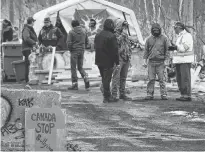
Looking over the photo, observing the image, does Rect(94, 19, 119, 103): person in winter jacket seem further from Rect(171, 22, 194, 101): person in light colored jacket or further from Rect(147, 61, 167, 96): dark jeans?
Rect(171, 22, 194, 101): person in light colored jacket

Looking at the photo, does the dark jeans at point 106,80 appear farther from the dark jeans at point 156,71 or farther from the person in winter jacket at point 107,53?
the dark jeans at point 156,71

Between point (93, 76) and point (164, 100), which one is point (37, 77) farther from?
point (164, 100)

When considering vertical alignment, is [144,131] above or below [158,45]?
below

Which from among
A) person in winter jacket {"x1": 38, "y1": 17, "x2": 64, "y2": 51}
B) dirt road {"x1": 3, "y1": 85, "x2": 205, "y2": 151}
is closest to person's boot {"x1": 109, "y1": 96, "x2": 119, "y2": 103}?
dirt road {"x1": 3, "y1": 85, "x2": 205, "y2": 151}

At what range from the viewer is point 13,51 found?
24.9 metres

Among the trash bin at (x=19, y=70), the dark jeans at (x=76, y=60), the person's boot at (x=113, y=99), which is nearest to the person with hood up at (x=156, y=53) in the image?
the person's boot at (x=113, y=99)

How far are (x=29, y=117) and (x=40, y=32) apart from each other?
13.9 m

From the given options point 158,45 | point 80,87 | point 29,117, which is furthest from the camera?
point 80,87

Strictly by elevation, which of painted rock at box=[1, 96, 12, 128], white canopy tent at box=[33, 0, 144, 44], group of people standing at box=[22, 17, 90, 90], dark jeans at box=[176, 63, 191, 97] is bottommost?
dark jeans at box=[176, 63, 191, 97]

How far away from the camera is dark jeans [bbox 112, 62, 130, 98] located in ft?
53.1

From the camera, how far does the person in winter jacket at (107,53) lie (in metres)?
15.4

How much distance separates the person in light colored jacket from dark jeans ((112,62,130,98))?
1096 millimetres

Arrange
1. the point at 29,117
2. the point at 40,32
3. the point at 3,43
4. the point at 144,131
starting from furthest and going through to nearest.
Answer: the point at 3,43
the point at 40,32
the point at 144,131
the point at 29,117

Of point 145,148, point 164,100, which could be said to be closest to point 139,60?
point 164,100
